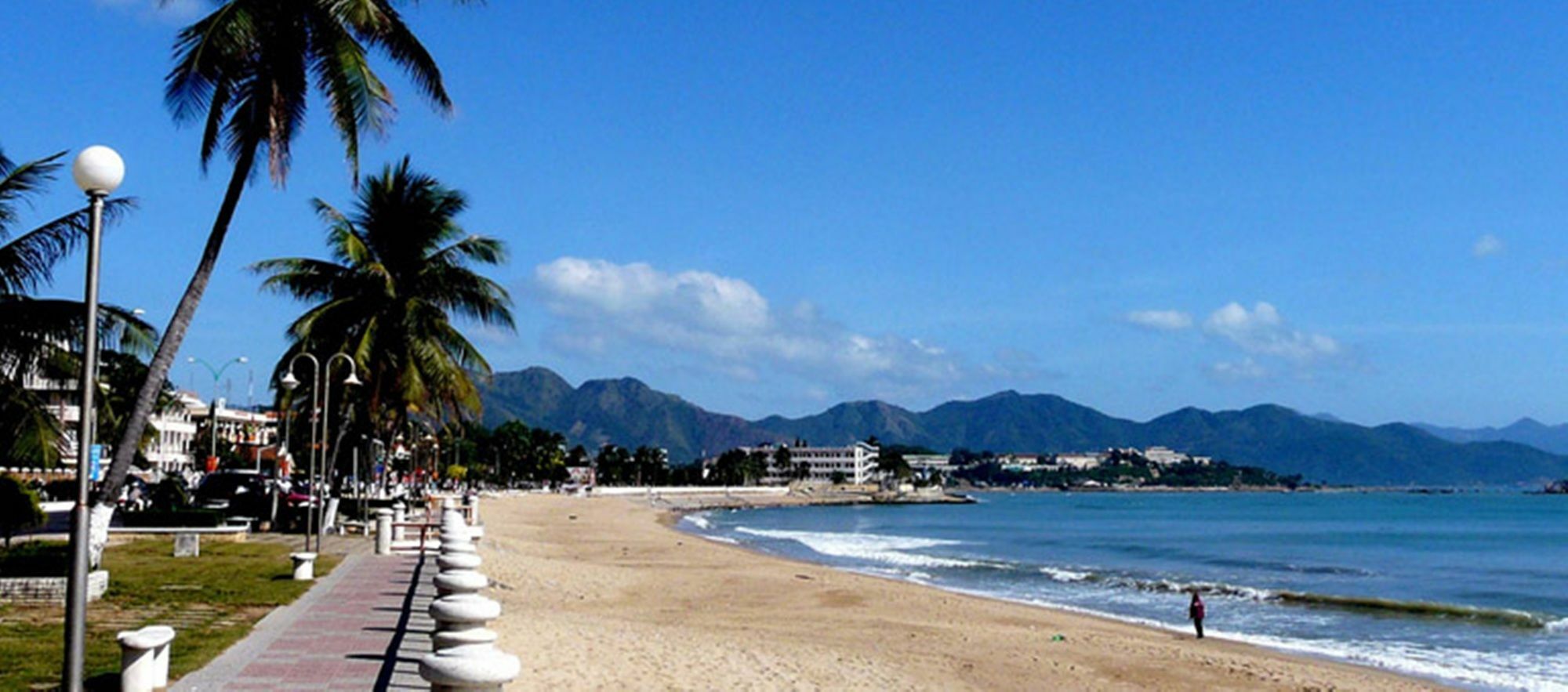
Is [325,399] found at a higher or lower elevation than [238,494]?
higher

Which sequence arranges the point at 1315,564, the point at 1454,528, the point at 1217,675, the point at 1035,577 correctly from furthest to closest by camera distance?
the point at 1454,528, the point at 1315,564, the point at 1035,577, the point at 1217,675

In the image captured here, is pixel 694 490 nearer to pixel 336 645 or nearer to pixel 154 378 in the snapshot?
pixel 154 378

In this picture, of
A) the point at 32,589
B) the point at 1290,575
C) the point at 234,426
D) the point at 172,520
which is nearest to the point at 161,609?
the point at 32,589

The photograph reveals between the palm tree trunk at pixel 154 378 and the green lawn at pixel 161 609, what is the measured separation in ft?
2.66

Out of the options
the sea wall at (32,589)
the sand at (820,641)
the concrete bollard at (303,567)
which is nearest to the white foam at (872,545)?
the sand at (820,641)

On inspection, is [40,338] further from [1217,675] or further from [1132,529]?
[1132,529]

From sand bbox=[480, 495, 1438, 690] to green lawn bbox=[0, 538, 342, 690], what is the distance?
2.75m

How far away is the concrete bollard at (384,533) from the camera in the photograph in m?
22.4

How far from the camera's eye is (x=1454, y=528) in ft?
279

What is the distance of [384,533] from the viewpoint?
22562 millimetres

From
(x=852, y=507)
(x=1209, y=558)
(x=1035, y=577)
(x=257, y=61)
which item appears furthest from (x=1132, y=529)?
A: (x=257, y=61)

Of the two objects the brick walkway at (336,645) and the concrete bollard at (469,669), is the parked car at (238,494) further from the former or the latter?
the concrete bollard at (469,669)

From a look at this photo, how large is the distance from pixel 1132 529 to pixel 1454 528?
2280 centimetres

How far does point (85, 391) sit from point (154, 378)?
8239 millimetres
